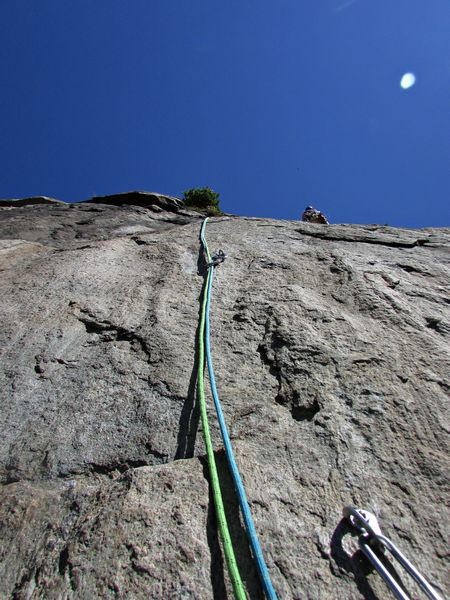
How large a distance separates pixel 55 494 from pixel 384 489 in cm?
140

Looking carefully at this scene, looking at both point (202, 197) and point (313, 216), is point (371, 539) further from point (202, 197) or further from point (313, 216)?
point (202, 197)

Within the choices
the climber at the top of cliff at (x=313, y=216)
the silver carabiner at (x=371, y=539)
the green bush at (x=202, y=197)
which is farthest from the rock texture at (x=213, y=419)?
the green bush at (x=202, y=197)

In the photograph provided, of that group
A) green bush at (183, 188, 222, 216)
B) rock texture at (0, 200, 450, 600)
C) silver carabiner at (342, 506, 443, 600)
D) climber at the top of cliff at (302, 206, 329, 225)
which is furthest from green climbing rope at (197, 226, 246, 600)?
green bush at (183, 188, 222, 216)

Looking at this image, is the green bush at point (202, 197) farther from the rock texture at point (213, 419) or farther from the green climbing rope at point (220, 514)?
the green climbing rope at point (220, 514)

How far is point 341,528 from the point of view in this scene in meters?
1.47

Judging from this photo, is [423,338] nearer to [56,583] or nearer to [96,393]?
[96,393]

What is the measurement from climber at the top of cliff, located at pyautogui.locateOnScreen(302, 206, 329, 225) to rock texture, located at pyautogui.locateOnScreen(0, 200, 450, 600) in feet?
12.8

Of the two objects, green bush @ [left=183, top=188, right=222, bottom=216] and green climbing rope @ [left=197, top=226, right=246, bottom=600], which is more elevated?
green bush @ [left=183, top=188, right=222, bottom=216]

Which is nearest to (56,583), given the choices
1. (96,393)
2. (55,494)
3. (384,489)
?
(55,494)

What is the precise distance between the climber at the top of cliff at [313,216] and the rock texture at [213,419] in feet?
12.8

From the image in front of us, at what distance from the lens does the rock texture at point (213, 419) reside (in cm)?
140

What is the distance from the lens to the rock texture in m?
1.40

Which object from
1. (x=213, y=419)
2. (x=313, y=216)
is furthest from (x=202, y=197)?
(x=213, y=419)

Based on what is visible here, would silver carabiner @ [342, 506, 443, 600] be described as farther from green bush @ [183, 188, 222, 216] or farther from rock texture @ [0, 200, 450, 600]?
green bush @ [183, 188, 222, 216]
